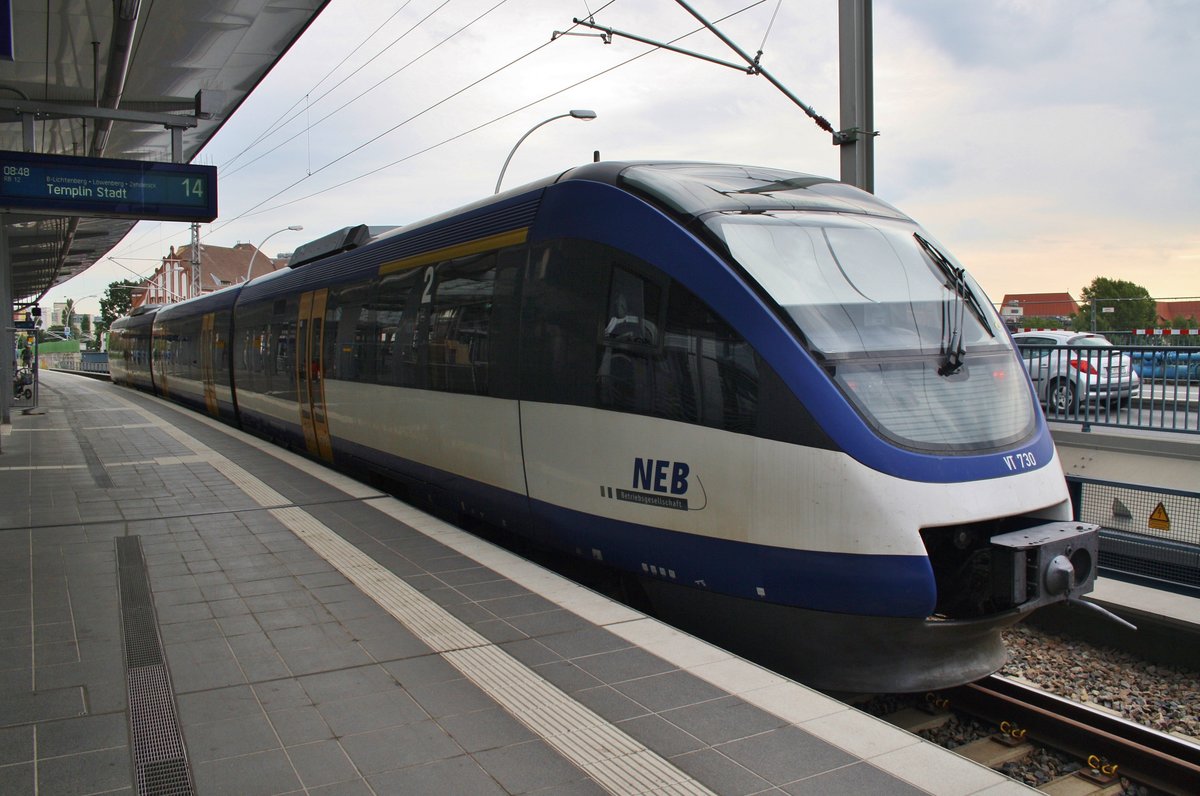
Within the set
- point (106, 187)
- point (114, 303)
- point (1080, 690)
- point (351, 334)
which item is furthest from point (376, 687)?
point (114, 303)

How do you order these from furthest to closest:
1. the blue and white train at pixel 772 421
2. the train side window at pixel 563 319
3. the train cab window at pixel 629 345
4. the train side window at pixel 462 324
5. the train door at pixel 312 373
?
the train door at pixel 312 373 < the train side window at pixel 462 324 < the train side window at pixel 563 319 < the train cab window at pixel 629 345 < the blue and white train at pixel 772 421

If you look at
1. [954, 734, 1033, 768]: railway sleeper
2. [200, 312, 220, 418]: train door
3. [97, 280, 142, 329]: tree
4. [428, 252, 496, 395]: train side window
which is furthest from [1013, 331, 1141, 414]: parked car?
[97, 280, 142, 329]: tree

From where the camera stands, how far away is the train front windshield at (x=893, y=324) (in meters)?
5.21

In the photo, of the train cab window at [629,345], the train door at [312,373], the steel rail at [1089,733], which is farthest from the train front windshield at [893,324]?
the train door at [312,373]

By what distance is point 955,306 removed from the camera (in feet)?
19.8

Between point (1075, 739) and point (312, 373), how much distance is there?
10.2 meters

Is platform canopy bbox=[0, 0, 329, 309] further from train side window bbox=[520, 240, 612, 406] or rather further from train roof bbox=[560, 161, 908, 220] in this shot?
train roof bbox=[560, 161, 908, 220]

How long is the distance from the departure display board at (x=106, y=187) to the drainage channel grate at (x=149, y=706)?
766 cm

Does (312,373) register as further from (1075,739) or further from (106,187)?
(1075,739)

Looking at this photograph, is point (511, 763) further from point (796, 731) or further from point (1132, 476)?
point (1132, 476)

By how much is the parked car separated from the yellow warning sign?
2.25 m

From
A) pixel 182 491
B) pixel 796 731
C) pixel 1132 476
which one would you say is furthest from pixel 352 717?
pixel 1132 476

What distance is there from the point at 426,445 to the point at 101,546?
2.86 m

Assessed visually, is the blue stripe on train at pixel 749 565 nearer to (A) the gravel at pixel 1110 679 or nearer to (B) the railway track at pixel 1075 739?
(B) the railway track at pixel 1075 739
